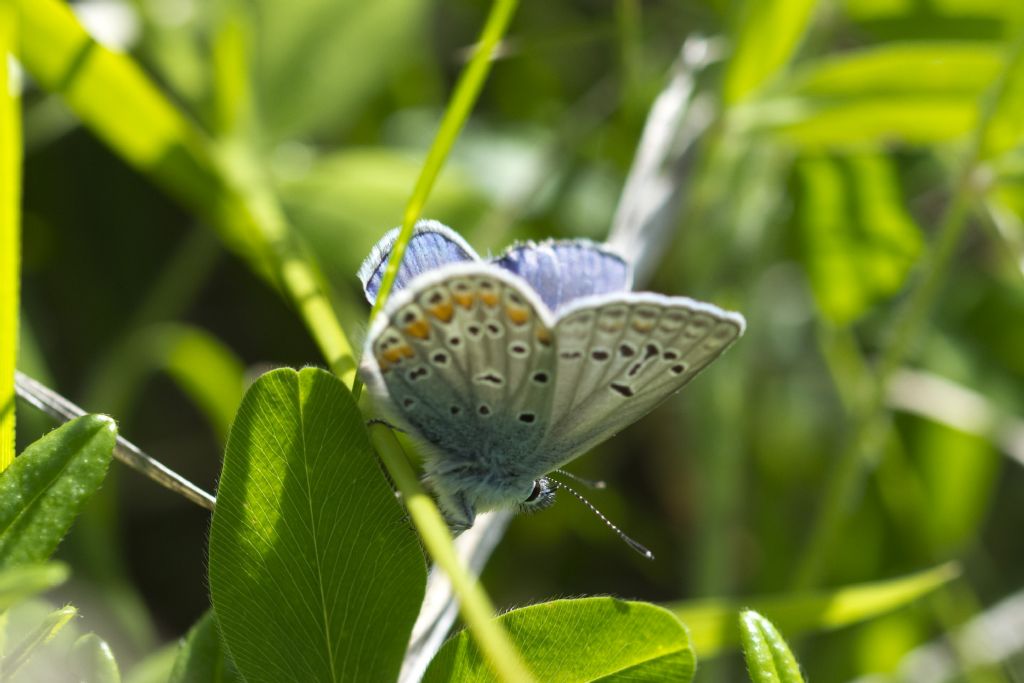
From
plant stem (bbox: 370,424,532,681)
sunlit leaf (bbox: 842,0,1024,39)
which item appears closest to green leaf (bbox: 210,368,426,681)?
plant stem (bbox: 370,424,532,681)

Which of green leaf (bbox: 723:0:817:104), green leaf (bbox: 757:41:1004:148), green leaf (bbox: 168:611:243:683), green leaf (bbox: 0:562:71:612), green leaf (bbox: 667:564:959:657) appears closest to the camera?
green leaf (bbox: 0:562:71:612)

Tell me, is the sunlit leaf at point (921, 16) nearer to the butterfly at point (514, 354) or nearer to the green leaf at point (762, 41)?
the green leaf at point (762, 41)

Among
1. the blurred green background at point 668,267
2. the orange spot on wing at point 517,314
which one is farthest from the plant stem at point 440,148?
the blurred green background at point 668,267

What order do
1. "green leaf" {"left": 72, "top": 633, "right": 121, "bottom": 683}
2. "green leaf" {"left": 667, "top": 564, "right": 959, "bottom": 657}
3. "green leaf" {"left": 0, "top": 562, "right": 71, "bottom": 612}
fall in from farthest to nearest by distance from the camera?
"green leaf" {"left": 667, "top": 564, "right": 959, "bottom": 657} < "green leaf" {"left": 72, "top": 633, "right": 121, "bottom": 683} < "green leaf" {"left": 0, "top": 562, "right": 71, "bottom": 612}

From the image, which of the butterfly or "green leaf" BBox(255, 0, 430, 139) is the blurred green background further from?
the butterfly

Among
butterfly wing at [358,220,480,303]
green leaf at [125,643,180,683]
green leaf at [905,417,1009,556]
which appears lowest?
green leaf at [905,417,1009,556]

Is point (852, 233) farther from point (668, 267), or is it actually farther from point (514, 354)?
point (514, 354)

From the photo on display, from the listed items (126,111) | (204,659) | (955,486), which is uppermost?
(126,111)

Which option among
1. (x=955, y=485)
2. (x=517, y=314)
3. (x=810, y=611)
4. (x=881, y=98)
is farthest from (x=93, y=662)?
(x=955, y=485)
